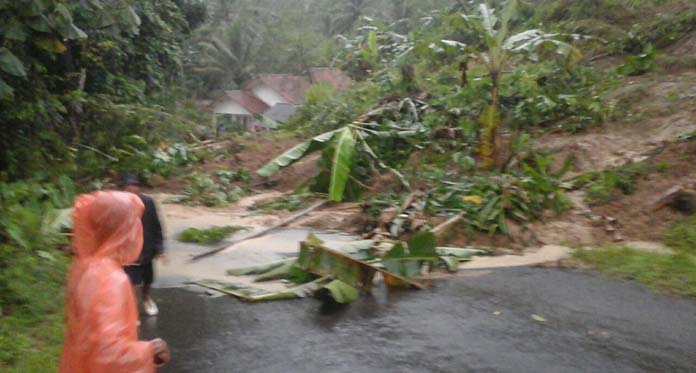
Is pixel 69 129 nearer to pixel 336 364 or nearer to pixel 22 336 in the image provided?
pixel 22 336

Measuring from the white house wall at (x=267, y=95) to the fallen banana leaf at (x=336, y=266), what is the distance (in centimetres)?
3578

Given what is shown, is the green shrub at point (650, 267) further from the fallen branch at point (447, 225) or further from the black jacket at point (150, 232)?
the black jacket at point (150, 232)

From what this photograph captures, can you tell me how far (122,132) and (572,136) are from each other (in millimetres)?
9757

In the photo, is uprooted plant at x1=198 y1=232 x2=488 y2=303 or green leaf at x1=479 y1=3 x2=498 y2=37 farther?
green leaf at x1=479 y1=3 x2=498 y2=37

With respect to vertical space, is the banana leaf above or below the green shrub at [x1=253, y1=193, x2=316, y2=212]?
below

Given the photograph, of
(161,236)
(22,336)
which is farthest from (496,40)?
(22,336)

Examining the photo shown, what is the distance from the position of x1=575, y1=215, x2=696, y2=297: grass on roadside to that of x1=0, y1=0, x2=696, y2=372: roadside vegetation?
3 cm

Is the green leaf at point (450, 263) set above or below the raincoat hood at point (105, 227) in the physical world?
below

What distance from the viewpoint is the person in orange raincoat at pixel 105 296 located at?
2.23 m


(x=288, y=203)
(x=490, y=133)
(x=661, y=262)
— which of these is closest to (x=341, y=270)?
(x=661, y=262)

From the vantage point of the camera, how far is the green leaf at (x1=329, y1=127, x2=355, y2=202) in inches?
457

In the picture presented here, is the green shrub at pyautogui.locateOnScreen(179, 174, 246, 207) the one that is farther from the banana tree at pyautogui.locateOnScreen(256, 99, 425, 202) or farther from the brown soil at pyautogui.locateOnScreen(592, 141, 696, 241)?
the brown soil at pyautogui.locateOnScreen(592, 141, 696, 241)

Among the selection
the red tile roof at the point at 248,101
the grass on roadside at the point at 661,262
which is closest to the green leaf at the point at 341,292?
the grass on roadside at the point at 661,262

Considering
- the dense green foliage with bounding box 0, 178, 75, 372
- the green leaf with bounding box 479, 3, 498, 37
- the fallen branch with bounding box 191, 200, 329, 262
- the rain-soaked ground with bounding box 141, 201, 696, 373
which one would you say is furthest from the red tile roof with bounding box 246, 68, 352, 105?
the rain-soaked ground with bounding box 141, 201, 696, 373
